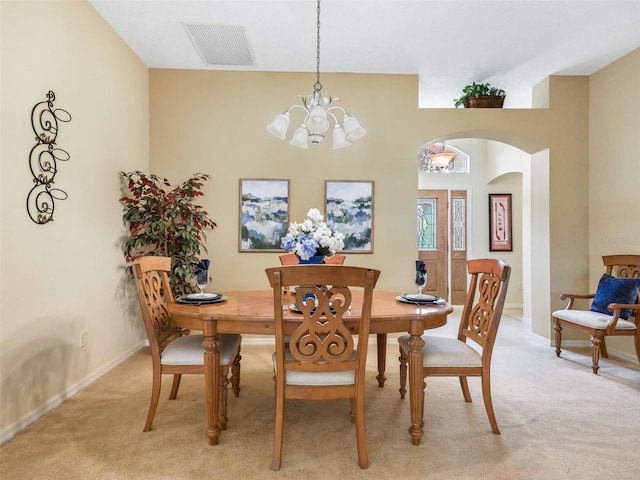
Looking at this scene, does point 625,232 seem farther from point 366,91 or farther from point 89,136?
point 89,136

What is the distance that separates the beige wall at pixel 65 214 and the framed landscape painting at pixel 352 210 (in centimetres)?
205

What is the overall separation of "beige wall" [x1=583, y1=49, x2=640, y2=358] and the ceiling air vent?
3.66 m

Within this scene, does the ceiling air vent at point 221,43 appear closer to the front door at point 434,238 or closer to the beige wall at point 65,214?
the beige wall at point 65,214

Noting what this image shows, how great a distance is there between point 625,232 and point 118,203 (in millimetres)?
4834

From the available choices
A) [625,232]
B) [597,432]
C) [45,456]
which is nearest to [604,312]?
[625,232]

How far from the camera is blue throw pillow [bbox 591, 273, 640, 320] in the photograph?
10.8 feet

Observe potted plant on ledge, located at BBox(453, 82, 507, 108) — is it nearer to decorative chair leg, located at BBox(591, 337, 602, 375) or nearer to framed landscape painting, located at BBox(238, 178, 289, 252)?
framed landscape painting, located at BBox(238, 178, 289, 252)

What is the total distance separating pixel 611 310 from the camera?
326 centimetres

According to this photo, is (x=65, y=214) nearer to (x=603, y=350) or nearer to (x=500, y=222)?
(x=603, y=350)

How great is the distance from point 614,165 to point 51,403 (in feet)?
17.2

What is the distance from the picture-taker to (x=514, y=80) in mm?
4277

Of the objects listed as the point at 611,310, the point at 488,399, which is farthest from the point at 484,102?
the point at 488,399

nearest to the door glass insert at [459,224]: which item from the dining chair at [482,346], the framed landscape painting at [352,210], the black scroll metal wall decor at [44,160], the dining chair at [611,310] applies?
the dining chair at [611,310]

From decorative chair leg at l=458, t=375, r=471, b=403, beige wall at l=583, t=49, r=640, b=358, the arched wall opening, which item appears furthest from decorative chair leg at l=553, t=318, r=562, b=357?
the arched wall opening
